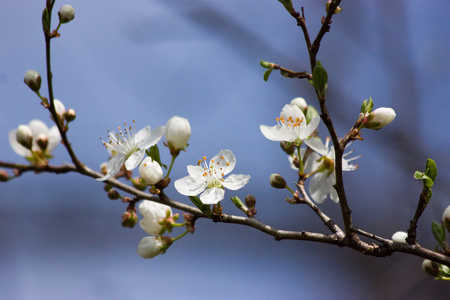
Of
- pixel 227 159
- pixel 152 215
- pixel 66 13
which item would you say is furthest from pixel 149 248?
pixel 66 13

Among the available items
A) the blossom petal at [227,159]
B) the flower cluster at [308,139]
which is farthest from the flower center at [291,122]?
the blossom petal at [227,159]

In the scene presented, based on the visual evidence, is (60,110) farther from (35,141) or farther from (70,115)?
(35,141)

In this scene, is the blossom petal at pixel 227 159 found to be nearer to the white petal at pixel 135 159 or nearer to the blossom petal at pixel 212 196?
the blossom petal at pixel 212 196

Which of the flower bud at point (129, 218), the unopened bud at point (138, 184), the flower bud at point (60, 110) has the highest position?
the flower bud at point (60, 110)

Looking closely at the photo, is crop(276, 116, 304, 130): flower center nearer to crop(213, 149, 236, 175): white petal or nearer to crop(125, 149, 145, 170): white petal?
crop(213, 149, 236, 175): white petal

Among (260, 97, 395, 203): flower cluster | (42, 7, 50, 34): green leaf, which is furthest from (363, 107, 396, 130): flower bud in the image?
(42, 7, 50, 34): green leaf

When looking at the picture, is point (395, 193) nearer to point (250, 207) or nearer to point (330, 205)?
point (330, 205)
